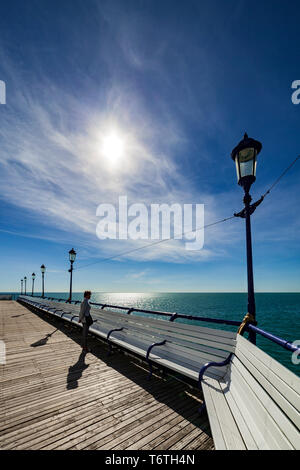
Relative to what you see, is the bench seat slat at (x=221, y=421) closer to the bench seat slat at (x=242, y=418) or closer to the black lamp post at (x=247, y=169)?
the bench seat slat at (x=242, y=418)

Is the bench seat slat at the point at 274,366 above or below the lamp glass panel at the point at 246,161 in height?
below

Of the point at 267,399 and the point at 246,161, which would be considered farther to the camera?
the point at 246,161

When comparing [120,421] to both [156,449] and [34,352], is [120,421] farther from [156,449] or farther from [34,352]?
[34,352]

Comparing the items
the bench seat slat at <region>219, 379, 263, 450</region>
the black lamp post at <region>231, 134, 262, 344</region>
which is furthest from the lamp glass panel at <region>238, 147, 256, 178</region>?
the bench seat slat at <region>219, 379, 263, 450</region>

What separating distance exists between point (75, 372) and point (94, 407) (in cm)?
163

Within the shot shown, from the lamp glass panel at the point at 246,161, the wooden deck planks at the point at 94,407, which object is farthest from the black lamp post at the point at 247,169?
the wooden deck planks at the point at 94,407

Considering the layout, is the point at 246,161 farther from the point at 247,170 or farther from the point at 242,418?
the point at 242,418

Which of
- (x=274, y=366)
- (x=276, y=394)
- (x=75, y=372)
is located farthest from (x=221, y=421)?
(x=75, y=372)

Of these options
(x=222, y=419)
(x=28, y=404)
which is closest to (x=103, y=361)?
(x=28, y=404)

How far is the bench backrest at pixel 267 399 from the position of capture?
1.55 m

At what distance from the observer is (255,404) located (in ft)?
6.91

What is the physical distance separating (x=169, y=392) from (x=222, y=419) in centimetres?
164

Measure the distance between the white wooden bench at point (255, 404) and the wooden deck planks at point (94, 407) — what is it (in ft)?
1.70

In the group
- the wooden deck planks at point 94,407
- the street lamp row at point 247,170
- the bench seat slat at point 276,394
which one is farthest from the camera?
the street lamp row at point 247,170
